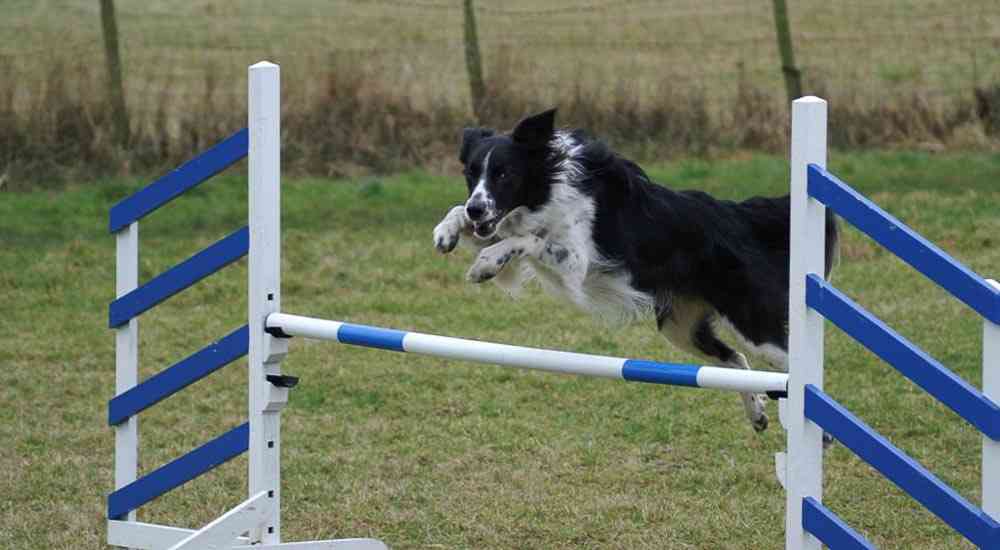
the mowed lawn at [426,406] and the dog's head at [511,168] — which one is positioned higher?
the dog's head at [511,168]

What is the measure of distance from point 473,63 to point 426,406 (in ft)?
17.5

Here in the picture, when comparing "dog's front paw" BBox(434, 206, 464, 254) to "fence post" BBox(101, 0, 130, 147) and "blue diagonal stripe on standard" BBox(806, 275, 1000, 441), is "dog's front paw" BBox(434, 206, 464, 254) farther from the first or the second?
"fence post" BBox(101, 0, 130, 147)

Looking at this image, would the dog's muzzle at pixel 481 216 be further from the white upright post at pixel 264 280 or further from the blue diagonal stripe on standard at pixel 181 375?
the blue diagonal stripe on standard at pixel 181 375

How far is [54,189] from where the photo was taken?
1056 centimetres

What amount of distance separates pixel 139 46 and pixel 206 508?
293 inches

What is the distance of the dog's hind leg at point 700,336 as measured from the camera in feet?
17.5

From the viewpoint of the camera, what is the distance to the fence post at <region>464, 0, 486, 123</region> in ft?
37.3

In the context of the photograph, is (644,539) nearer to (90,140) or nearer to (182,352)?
(182,352)

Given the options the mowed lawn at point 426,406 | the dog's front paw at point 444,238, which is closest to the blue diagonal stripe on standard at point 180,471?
the mowed lawn at point 426,406

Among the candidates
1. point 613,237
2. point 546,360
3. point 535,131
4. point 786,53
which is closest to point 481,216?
point 535,131

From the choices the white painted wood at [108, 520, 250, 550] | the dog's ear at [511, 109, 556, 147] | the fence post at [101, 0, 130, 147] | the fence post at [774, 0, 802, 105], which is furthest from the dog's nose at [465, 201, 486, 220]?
the fence post at [774, 0, 802, 105]

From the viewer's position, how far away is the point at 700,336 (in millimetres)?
5469

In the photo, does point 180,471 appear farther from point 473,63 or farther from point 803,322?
point 473,63

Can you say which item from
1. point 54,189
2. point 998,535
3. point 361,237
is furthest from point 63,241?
point 998,535
